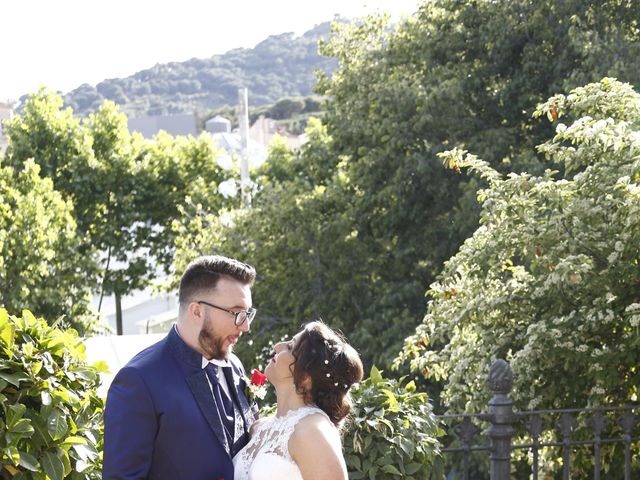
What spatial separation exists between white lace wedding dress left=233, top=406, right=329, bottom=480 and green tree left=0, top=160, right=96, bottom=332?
17294 millimetres

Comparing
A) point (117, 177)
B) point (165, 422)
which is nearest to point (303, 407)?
point (165, 422)

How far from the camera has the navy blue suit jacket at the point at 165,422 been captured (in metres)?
3.19

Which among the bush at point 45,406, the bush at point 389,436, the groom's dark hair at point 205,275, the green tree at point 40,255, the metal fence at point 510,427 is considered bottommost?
the green tree at point 40,255

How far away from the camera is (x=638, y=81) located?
47.2 ft

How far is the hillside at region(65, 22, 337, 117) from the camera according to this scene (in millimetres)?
125375

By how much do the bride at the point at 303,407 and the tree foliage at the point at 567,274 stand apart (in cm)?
296

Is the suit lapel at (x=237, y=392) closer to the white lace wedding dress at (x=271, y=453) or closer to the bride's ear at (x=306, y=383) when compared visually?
the white lace wedding dress at (x=271, y=453)

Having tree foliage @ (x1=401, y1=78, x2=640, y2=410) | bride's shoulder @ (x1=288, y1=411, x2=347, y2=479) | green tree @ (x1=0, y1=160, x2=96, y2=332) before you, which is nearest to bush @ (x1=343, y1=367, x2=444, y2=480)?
bride's shoulder @ (x1=288, y1=411, x2=347, y2=479)

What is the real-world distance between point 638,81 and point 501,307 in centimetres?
828

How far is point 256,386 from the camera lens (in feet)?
12.1

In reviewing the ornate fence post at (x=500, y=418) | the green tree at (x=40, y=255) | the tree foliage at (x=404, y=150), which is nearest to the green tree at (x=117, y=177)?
the green tree at (x=40, y=255)

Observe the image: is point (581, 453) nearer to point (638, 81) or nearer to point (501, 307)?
point (501, 307)

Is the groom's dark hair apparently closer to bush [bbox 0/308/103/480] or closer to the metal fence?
bush [bbox 0/308/103/480]

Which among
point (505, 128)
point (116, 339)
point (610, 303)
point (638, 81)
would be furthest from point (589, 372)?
point (505, 128)
